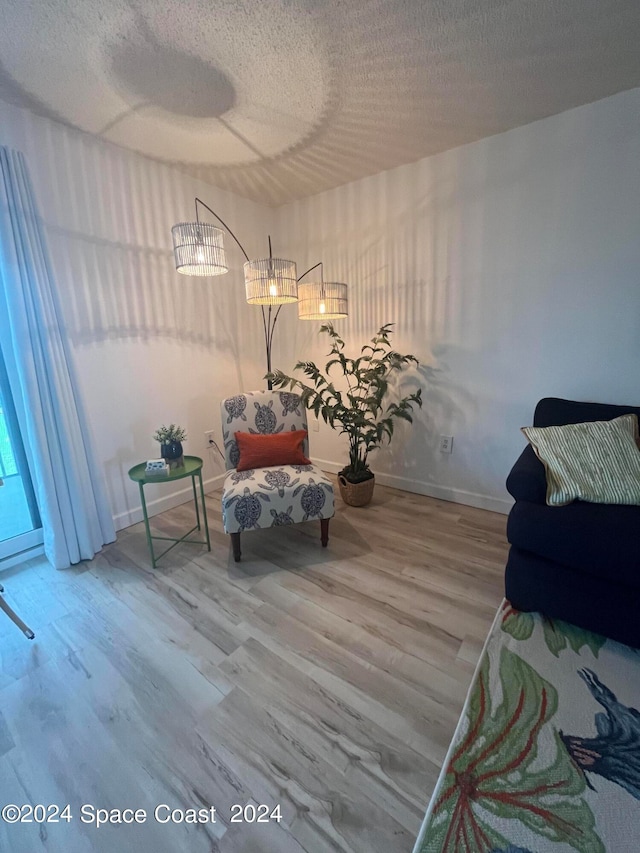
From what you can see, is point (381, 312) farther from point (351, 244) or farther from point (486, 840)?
point (486, 840)

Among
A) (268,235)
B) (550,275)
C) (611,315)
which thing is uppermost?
(268,235)

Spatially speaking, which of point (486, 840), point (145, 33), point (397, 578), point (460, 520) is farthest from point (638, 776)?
point (145, 33)

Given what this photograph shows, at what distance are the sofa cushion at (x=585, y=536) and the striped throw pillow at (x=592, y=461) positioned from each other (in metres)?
0.06

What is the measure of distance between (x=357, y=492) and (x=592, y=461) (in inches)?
56.1

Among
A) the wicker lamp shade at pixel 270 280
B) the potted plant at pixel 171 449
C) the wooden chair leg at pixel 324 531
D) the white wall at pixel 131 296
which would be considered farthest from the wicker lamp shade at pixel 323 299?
the wooden chair leg at pixel 324 531

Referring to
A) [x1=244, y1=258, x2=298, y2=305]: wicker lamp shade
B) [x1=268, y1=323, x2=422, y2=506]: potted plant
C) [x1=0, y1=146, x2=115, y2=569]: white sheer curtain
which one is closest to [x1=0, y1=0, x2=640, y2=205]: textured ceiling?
[x1=0, y1=146, x2=115, y2=569]: white sheer curtain

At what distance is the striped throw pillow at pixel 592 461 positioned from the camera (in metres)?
1.55

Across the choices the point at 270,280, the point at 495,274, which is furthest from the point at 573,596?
the point at 270,280

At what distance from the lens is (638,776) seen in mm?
987

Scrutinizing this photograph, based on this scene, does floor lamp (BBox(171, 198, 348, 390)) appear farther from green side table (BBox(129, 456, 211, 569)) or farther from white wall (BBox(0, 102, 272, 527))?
green side table (BBox(129, 456, 211, 569))

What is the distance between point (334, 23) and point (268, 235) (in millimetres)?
1956

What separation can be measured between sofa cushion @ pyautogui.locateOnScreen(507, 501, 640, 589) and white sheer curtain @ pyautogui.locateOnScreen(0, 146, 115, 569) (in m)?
2.28

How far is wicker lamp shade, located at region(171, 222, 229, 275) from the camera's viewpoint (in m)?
1.84

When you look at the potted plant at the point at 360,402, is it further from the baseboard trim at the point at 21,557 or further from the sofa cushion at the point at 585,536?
the baseboard trim at the point at 21,557
